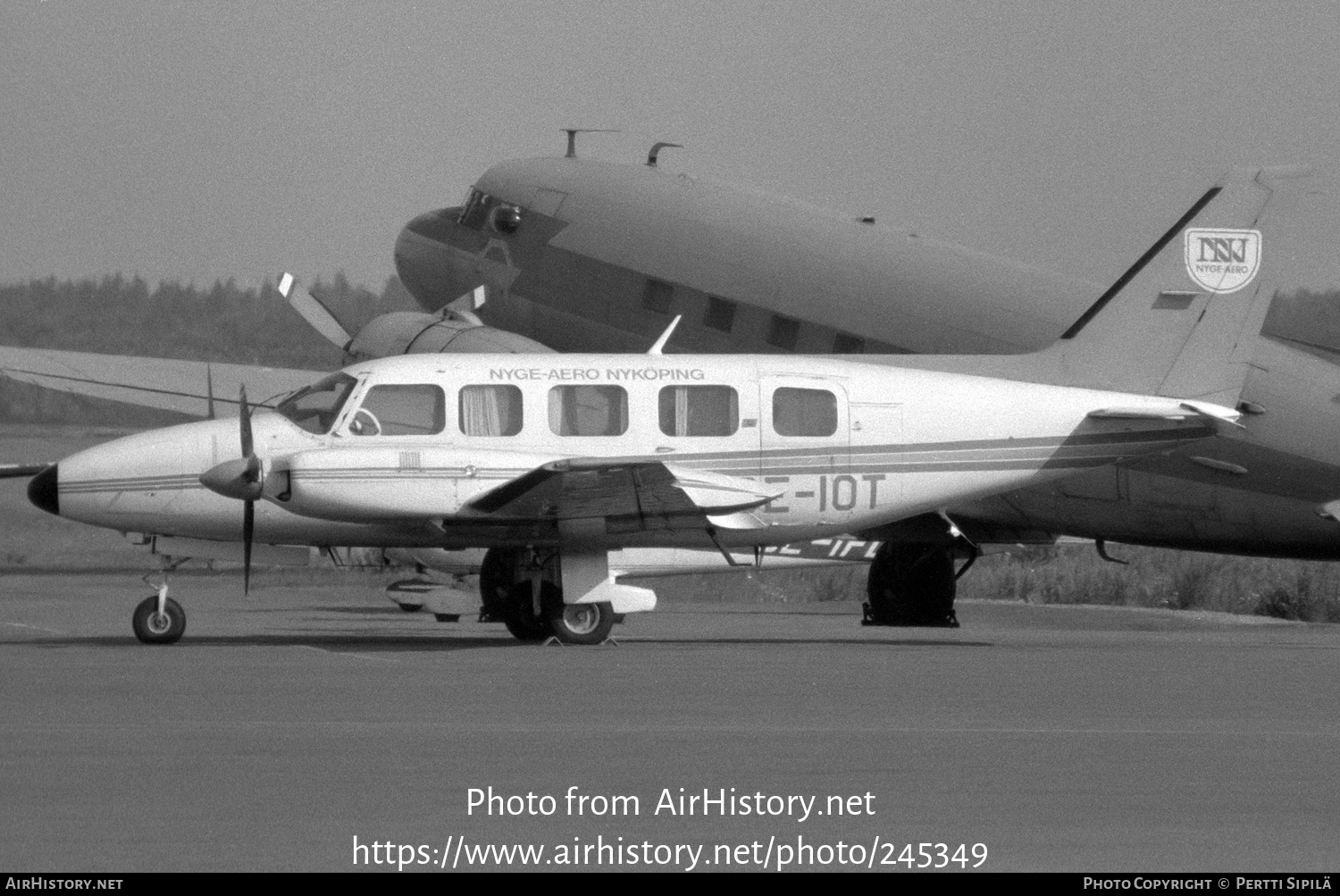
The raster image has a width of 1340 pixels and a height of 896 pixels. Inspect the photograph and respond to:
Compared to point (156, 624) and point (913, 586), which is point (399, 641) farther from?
point (913, 586)

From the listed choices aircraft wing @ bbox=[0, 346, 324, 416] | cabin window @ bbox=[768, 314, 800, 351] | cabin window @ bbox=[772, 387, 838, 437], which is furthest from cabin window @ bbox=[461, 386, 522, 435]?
aircraft wing @ bbox=[0, 346, 324, 416]

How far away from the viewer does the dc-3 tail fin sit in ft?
62.7

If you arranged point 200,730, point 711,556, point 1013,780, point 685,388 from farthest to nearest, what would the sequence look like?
point 711,556 < point 685,388 < point 200,730 < point 1013,780

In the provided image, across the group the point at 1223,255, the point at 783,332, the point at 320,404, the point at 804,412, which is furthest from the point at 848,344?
the point at 320,404

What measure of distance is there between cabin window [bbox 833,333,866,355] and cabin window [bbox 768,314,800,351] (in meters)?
0.52

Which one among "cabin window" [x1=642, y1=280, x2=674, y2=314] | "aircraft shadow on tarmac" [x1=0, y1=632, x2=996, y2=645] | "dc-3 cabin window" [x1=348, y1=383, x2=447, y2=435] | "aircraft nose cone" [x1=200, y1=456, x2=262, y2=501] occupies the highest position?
"cabin window" [x1=642, y1=280, x2=674, y2=314]

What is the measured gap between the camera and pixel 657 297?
2411 cm

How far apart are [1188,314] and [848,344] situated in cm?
472

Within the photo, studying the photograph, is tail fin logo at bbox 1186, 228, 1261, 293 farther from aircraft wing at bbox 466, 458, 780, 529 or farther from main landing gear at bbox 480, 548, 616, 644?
main landing gear at bbox 480, 548, 616, 644

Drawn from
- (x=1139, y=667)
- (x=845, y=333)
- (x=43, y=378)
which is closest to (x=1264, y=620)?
(x=845, y=333)

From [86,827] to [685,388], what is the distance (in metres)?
11.0

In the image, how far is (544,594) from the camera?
18547 millimetres

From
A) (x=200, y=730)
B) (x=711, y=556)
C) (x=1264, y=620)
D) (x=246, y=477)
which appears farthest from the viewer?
(x=1264, y=620)
